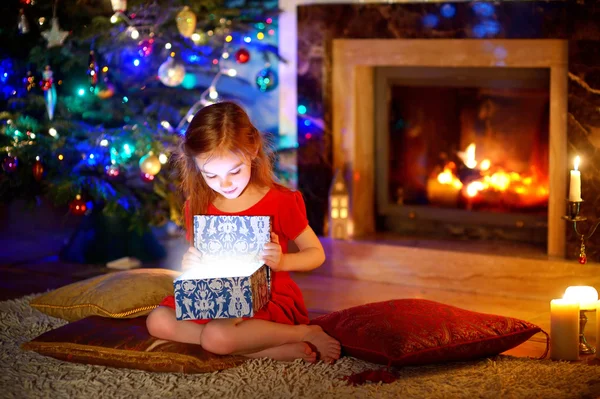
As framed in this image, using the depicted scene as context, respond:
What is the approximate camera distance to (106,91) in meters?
3.81

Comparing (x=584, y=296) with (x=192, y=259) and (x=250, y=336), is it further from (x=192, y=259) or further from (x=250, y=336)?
(x=192, y=259)

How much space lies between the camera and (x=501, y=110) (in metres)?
3.99

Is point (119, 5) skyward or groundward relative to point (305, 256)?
skyward

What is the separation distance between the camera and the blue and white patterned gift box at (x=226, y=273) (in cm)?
237

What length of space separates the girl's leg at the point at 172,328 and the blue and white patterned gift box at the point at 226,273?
205 mm

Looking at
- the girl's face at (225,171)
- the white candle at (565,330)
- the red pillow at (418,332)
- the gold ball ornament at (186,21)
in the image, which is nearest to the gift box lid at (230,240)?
the girl's face at (225,171)

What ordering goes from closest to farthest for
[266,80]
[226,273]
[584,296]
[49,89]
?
[226,273] < [584,296] < [49,89] < [266,80]

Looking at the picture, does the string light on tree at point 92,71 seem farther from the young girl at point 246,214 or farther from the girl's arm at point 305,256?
the girl's arm at point 305,256

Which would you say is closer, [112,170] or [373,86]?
[112,170]

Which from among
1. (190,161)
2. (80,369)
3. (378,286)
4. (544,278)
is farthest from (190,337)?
(544,278)

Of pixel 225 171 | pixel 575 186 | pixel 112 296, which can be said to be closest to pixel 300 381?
pixel 225 171

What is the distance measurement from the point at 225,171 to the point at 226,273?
319mm

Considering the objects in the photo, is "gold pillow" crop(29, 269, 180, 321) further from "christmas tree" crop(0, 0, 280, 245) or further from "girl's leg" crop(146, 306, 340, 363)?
"christmas tree" crop(0, 0, 280, 245)

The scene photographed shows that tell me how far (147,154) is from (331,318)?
1.47 meters
